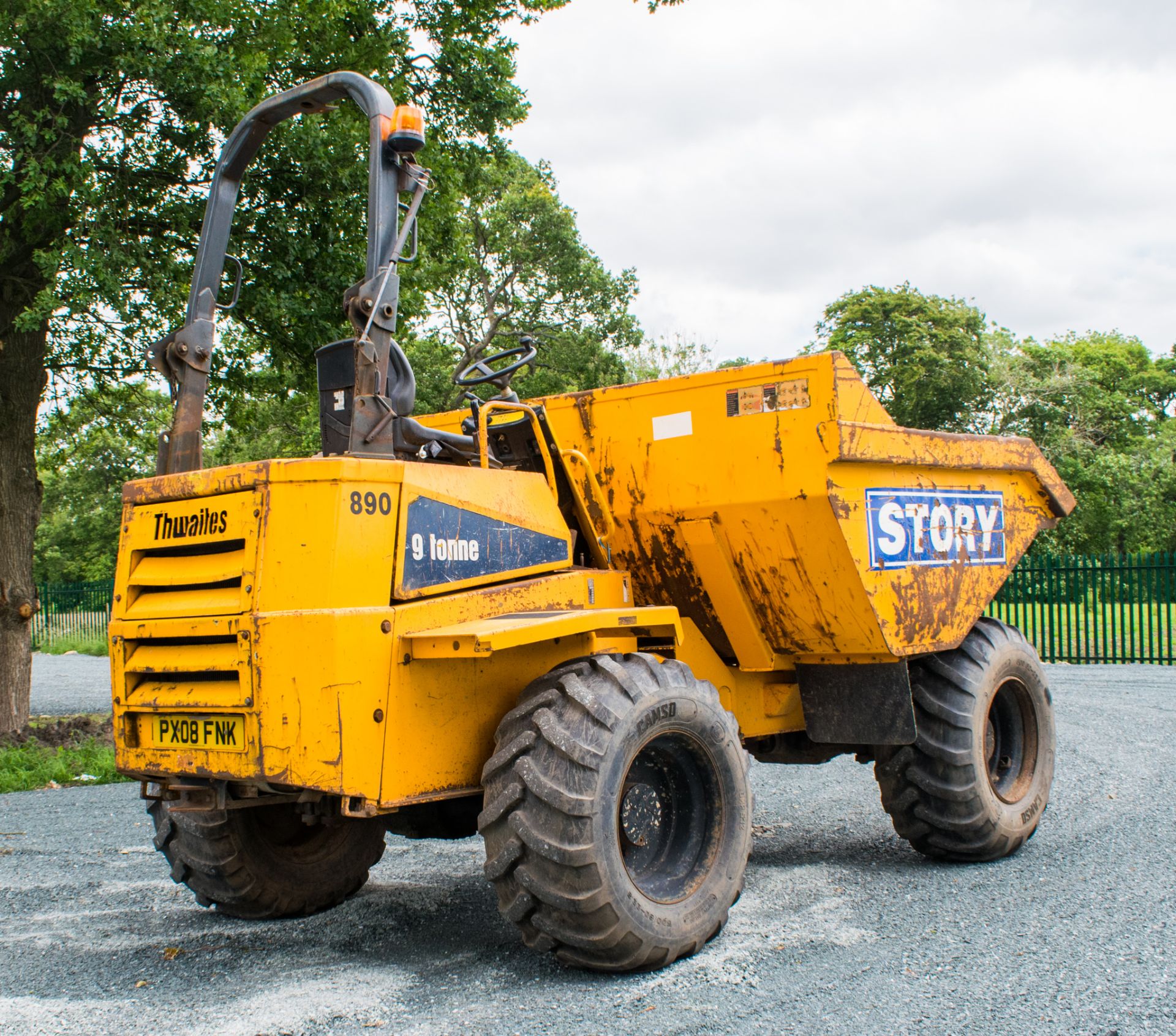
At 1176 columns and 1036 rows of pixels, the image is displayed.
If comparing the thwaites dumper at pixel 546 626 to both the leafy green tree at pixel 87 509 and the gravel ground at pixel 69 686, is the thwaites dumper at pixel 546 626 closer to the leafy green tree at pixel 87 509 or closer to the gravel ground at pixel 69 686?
the gravel ground at pixel 69 686

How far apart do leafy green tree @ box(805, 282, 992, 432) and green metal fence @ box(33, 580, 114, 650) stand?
22.5 meters

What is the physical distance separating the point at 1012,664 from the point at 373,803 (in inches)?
157

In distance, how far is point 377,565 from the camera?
421 cm

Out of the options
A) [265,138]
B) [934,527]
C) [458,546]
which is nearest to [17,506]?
[265,138]

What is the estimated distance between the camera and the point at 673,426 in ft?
18.2

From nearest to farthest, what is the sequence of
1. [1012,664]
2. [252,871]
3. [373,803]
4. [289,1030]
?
[289,1030], [373,803], [252,871], [1012,664]

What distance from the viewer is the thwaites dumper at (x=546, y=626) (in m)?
4.14

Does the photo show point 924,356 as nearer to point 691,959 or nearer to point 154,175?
point 154,175

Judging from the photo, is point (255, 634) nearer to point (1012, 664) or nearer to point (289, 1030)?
point (289, 1030)

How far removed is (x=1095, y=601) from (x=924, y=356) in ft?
39.8

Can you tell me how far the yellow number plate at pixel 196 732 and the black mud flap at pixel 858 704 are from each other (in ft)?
10.3

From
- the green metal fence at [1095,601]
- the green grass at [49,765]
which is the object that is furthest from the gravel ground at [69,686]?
the green metal fence at [1095,601]

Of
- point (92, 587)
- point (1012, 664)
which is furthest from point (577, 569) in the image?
point (92, 587)

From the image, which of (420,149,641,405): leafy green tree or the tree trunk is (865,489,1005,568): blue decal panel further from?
A: (420,149,641,405): leafy green tree
